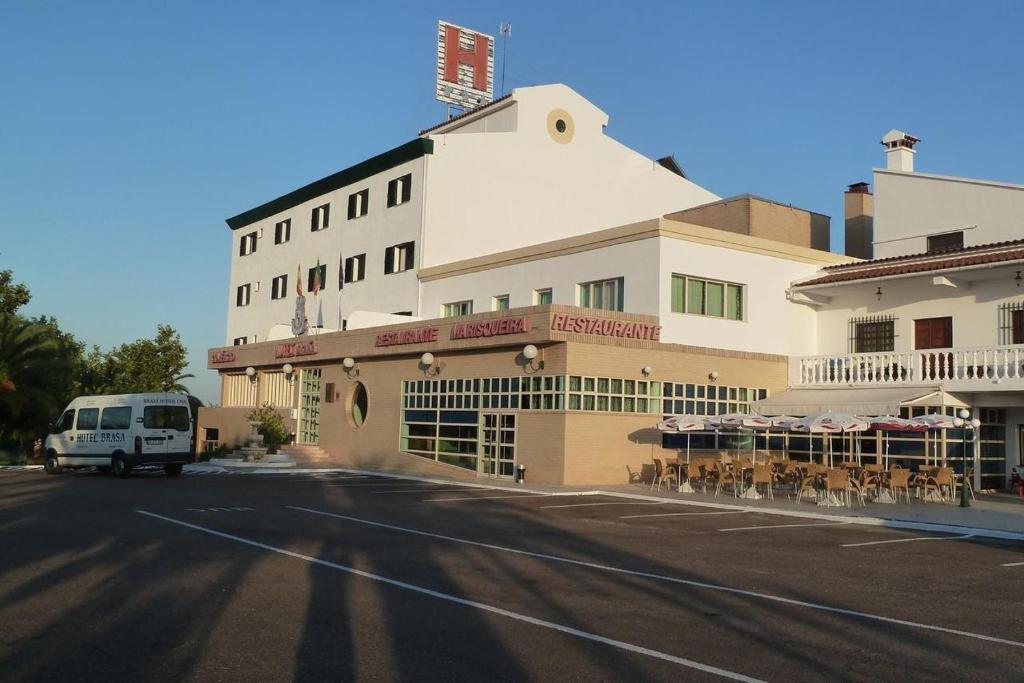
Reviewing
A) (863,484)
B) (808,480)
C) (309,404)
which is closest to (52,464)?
(309,404)

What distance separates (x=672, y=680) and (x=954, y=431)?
21171 mm

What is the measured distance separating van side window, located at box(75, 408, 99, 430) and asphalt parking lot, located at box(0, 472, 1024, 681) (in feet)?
33.0

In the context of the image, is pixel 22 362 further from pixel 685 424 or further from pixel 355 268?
pixel 685 424

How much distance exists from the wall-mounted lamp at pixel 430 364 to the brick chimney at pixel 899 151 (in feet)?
57.3

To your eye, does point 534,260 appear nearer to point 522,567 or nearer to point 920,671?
point 522,567

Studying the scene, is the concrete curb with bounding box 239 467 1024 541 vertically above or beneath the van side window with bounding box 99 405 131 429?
beneath

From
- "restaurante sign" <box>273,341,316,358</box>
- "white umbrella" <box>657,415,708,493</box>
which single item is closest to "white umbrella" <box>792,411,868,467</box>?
"white umbrella" <box>657,415,708,493</box>

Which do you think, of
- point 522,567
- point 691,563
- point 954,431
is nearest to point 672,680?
point 522,567

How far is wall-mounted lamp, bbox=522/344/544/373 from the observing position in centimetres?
2508

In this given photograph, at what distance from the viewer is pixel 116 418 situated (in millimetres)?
25578

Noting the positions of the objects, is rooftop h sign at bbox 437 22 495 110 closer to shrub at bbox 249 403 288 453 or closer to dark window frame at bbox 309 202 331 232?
dark window frame at bbox 309 202 331 232

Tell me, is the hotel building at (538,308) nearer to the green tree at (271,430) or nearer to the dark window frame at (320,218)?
the dark window frame at (320,218)

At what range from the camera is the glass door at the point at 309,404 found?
1457 inches

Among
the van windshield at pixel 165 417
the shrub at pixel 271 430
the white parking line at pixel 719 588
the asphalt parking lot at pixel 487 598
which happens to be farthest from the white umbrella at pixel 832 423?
the shrub at pixel 271 430
